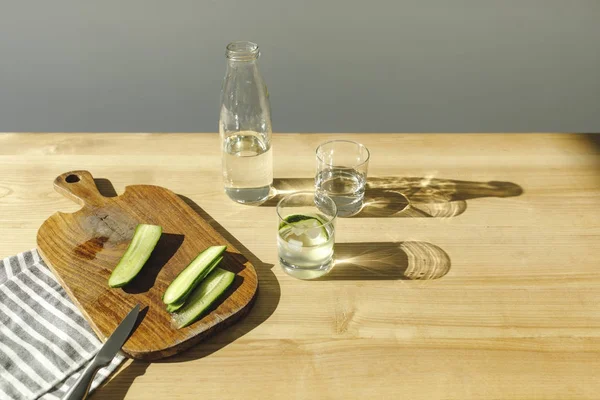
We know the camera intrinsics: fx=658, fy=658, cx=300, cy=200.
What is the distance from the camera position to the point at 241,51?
3.55ft

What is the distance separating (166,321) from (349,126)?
69.3 inches

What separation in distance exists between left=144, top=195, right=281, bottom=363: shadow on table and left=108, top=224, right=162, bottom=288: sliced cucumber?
123 mm

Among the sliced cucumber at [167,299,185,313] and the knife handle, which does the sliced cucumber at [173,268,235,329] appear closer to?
the sliced cucumber at [167,299,185,313]

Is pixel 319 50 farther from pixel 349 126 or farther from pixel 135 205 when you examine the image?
pixel 135 205

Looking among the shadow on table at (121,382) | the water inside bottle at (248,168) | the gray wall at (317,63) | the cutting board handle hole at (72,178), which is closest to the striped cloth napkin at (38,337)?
the shadow on table at (121,382)

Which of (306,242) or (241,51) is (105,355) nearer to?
(306,242)

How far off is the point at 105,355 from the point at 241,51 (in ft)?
1.74

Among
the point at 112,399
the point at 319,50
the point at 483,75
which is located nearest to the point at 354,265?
the point at 112,399

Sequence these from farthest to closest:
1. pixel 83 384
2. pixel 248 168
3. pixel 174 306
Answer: pixel 248 168 → pixel 174 306 → pixel 83 384

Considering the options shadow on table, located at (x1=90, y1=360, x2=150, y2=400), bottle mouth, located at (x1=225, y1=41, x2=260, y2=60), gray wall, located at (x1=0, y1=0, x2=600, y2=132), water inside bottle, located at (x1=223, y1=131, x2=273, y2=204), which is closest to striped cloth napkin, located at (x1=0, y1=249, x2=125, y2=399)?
shadow on table, located at (x1=90, y1=360, x2=150, y2=400)

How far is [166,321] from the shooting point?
90 centimetres

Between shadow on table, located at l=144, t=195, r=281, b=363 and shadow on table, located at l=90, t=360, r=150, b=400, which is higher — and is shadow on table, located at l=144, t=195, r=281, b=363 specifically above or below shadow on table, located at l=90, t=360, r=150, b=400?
above

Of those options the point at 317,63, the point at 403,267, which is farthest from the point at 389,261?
the point at 317,63

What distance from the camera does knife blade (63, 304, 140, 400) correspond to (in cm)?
79
